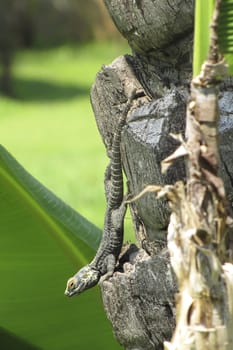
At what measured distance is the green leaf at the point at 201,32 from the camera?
4.89 feet

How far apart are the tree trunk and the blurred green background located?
22.7 inches

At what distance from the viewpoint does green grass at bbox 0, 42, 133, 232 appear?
257 inches

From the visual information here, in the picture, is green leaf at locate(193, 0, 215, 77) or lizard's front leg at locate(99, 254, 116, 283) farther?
lizard's front leg at locate(99, 254, 116, 283)

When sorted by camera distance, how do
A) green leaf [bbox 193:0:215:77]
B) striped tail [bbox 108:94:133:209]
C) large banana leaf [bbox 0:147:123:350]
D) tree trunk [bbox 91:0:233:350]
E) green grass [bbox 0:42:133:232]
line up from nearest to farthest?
green leaf [bbox 193:0:215:77] < tree trunk [bbox 91:0:233:350] < striped tail [bbox 108:94:133:209] < large banana leaf [bbox 0:147:123:350] < green grass [bbox 0:42:133:232]

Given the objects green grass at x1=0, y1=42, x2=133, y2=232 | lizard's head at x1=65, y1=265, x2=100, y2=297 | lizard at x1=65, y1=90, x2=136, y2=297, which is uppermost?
green grass at x1=0, y1=42, x2=133, y2=232

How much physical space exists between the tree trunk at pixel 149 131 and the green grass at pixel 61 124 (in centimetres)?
94

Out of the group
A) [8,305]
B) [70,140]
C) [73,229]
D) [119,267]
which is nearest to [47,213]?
[73,229]

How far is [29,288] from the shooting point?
8.43 ft

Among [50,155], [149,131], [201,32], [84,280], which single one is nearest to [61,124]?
[50,155]

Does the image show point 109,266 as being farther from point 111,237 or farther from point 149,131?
point 149,131

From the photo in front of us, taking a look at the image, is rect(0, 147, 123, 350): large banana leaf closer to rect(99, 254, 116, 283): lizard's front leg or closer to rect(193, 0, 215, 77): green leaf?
rect(99, 254, 116, 283): lizard's front leg

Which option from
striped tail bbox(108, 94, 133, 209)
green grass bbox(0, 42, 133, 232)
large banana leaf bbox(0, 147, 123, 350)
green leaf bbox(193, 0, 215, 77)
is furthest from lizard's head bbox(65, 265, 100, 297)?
green grass bbox(0, 42, 133, 232)

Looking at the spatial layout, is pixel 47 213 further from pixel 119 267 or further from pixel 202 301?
pixel 202 301

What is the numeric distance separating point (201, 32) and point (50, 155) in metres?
6.44
